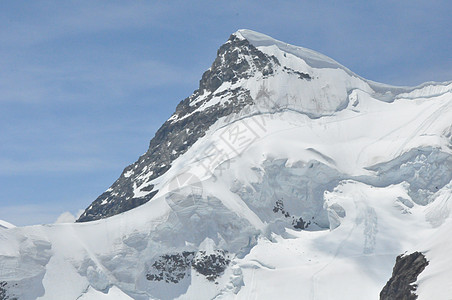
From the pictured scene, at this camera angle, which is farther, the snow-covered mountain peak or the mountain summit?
the snow-covered mountain peak

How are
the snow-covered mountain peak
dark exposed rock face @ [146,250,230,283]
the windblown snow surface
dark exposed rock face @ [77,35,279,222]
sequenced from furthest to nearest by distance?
the snow-covered mountain peak, dark exposed rock face @ [77,35,279,222], dark exposed rock face @ [146,250,230,283], the windblown snow surface

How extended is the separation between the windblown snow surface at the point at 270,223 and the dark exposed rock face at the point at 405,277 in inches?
1158

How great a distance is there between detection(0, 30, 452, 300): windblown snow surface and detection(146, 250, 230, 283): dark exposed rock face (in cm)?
14

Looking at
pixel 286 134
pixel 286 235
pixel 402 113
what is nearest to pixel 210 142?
pixel 286 134

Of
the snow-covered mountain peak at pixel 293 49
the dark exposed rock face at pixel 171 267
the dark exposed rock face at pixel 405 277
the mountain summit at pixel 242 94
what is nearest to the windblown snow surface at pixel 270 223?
the dark exposed rock face at pixel 171 267

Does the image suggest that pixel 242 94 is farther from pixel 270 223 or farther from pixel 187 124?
pixel 270 223

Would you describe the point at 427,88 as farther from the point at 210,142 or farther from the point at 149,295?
the point at 149,295

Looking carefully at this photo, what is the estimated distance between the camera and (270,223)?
4358 inches

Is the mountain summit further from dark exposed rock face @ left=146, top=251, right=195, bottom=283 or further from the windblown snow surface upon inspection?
dark exposed rock face @ left=146, top=251, right=195, bottom=283

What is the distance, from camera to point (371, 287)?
96.4 metres

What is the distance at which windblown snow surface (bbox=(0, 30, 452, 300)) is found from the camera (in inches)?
3969

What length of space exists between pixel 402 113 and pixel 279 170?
24819 mm

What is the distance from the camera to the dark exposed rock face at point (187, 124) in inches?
5285

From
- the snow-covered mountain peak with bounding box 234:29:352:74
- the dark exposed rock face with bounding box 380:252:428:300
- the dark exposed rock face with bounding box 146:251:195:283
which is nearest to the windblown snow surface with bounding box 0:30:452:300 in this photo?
the dark exposed rock face with bounding box 146:251:195:283
